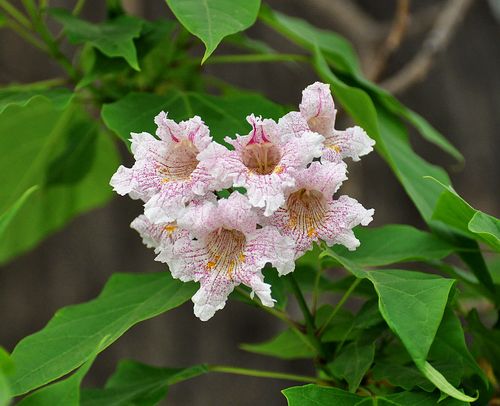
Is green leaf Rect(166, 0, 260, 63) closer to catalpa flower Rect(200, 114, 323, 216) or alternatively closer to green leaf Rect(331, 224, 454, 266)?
catalpa flower Rect(200, 114, 323, 216)

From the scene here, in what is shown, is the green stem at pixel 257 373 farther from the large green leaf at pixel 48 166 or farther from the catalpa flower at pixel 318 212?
the large green leaf at pixel 48 166

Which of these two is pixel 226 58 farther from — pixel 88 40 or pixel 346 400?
pixel 346 400

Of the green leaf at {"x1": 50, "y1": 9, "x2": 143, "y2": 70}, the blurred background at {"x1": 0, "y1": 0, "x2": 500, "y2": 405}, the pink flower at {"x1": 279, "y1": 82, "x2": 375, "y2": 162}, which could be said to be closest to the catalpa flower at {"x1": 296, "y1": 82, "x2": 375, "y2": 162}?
the pink flower at {"x1": 279, "y1": 82, "x2": 375, "y2": 162}

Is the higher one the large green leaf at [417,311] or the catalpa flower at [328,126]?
the catalpa flower at [328,126]

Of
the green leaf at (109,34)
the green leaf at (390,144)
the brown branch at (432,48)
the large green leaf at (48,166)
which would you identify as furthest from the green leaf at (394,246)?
the brown branch at (432,48)

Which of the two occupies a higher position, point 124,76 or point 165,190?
point 165,190

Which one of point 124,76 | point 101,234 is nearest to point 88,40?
point 124,76

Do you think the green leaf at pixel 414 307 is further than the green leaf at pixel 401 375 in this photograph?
No
